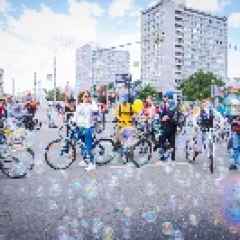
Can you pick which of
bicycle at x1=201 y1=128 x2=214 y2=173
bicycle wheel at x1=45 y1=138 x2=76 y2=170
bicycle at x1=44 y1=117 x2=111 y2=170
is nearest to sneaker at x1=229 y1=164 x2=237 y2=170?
bicycle at x1=201 y1=128 x2=214 y2=173

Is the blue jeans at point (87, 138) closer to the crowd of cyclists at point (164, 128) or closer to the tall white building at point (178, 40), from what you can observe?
the crowd of cyclists at point (164, 128)

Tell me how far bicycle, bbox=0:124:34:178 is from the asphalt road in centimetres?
23

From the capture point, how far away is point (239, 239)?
5746 mm

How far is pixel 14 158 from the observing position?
10.5 meters

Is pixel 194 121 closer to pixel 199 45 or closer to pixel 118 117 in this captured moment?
pixel 118 117

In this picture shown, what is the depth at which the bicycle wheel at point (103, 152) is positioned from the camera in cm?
1223

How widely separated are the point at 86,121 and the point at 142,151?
1.88 metres

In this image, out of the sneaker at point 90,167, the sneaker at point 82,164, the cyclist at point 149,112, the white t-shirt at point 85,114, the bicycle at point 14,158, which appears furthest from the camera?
the cyclist at point 149,112

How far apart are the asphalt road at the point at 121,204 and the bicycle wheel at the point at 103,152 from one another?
68cm

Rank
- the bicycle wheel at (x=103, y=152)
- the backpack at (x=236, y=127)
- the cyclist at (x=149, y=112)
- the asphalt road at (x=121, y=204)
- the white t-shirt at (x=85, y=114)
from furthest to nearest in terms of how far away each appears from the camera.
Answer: the cyclist at (x=149, y=112) → the bicycle wheel at (x=103, y=152) → the backpack at (x=236, y=127) → the white t-shirt at (x=85, y=114) → the asphalt road at (x=121, y=204)

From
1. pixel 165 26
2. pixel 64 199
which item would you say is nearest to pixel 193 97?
pixel 165 26

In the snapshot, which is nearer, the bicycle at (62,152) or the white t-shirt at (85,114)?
the white t-shirt at (85,114)

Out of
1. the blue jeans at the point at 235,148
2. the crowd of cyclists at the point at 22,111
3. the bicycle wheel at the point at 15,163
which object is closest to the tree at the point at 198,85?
the crowd of cyclists at the point at 22,111

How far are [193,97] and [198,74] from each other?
216 inches
